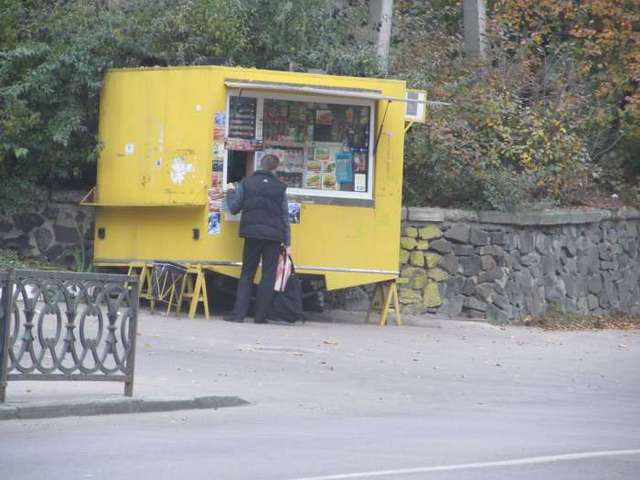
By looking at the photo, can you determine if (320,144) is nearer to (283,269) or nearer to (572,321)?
(283,269)

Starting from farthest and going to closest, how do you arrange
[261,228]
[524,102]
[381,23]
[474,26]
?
[474,26] < [524,102] < [381,23] < [261,228]

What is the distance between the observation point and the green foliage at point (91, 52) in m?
17.1

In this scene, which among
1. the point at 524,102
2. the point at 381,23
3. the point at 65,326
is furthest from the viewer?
the point at 524,102

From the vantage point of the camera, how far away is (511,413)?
11.5 m

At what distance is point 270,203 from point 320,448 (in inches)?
287

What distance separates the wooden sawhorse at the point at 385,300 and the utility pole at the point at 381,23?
4.50 meters

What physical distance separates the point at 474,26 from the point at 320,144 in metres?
6.02

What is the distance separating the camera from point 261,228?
52.2 feet

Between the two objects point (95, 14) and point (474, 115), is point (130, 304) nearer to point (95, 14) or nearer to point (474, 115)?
point (95, 14)

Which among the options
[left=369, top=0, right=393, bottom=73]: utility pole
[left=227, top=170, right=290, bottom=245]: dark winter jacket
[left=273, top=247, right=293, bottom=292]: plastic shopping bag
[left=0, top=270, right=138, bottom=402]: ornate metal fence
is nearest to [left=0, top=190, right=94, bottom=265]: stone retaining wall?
[left=227, top=170, right=290, bottom=245]: dark winter jacket

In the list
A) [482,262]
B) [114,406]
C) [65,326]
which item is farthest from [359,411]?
[482,262]

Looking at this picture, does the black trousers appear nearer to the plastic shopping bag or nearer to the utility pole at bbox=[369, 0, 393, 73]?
the plastic shopping bag

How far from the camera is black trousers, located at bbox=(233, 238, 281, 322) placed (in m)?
16.1

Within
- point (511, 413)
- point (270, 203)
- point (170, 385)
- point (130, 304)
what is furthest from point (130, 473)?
point (270, 203)
